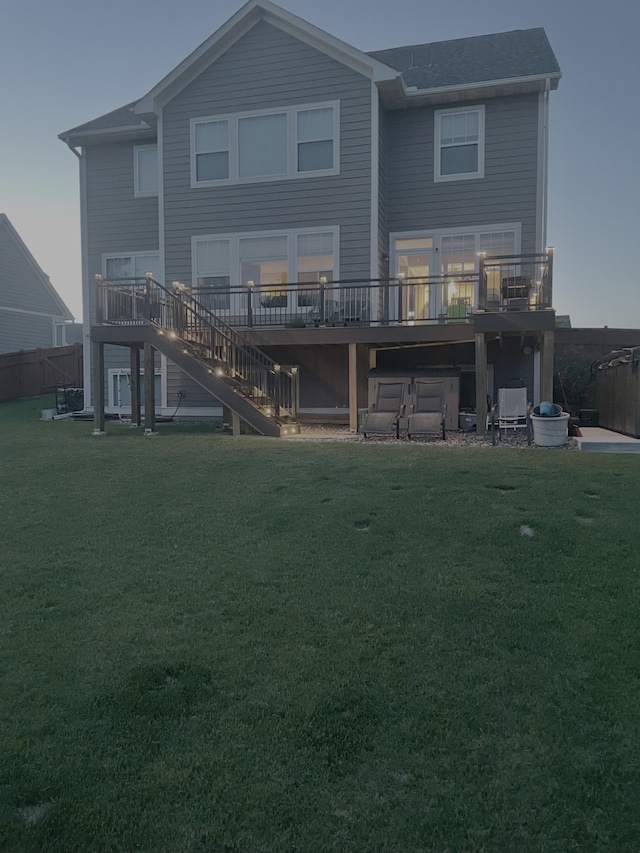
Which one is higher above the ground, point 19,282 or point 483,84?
point 483,84

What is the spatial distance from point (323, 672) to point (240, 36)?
1412 centimetres

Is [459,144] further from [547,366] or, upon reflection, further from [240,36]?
[547,366]

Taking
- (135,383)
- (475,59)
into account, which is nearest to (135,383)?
(135,383)

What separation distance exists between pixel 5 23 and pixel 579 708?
21729 mm

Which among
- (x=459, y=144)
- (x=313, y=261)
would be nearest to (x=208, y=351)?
(x=313, y=261)

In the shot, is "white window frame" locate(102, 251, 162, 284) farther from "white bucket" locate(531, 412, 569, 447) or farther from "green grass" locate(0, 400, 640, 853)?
"green grass" locate(0, 400, 640, 853)

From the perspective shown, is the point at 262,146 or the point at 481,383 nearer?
the point at 481,383

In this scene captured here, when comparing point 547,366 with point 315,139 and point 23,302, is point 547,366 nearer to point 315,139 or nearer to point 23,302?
point 315,139

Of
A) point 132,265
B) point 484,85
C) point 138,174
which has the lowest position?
point 132,265

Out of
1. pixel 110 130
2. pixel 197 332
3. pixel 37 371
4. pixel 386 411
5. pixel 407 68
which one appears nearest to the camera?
pixel 386 411

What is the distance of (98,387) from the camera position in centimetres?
1181

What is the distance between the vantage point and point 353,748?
2619 millimetres

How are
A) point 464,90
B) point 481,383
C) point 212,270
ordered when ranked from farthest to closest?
point 212,270 → point 464,90 → point 481,383

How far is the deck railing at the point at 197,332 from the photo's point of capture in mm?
11297
